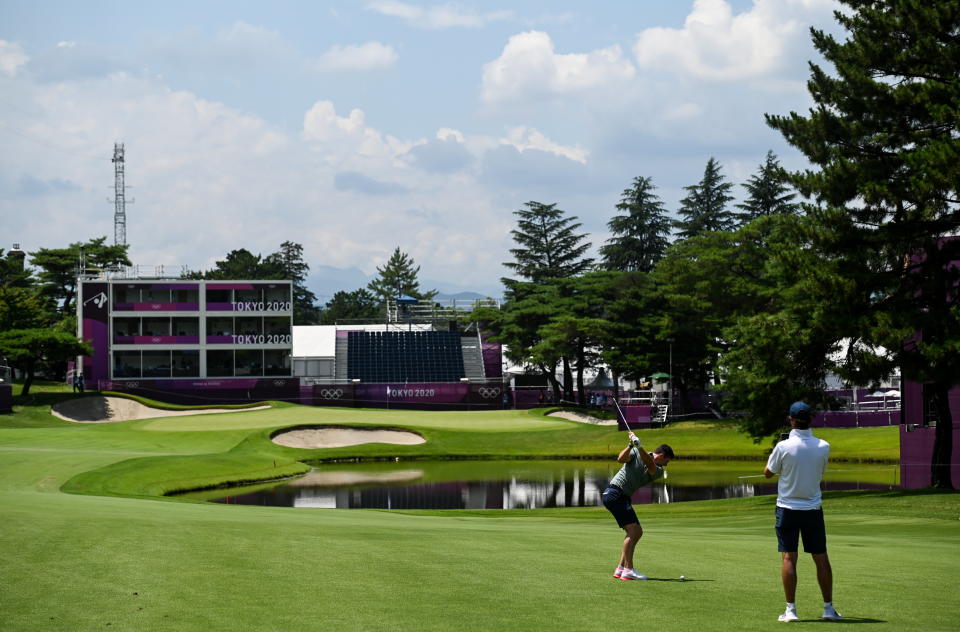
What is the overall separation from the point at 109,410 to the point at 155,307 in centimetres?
1472

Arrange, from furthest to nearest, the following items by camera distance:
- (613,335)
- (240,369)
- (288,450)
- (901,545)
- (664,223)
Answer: (664,223) → (240,369) → (613,335) → (288,450) → (901,545)

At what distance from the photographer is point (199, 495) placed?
36.8m

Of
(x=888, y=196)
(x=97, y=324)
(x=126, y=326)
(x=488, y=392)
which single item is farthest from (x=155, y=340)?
(x=888, y=196)

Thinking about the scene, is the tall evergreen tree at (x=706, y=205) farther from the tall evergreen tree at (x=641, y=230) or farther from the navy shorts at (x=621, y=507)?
the navy shorts at (x=621, y=507)

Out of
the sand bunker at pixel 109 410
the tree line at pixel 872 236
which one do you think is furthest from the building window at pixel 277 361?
the tree line at pixel 872 236

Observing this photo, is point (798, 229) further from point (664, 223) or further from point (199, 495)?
point (664, 223)

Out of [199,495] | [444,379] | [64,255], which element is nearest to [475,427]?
[444,379]

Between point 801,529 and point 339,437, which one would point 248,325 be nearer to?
point 339,437

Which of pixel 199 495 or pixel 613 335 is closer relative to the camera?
pixel 199 495

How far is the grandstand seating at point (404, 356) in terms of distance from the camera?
85312 millimetres

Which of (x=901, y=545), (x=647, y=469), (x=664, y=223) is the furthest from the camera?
(x=664, y=223)

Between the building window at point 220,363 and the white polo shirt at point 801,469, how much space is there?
77742 millimetres

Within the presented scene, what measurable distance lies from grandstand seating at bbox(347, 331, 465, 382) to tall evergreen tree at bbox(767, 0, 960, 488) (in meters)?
56.0

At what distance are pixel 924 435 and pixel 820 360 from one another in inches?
240
